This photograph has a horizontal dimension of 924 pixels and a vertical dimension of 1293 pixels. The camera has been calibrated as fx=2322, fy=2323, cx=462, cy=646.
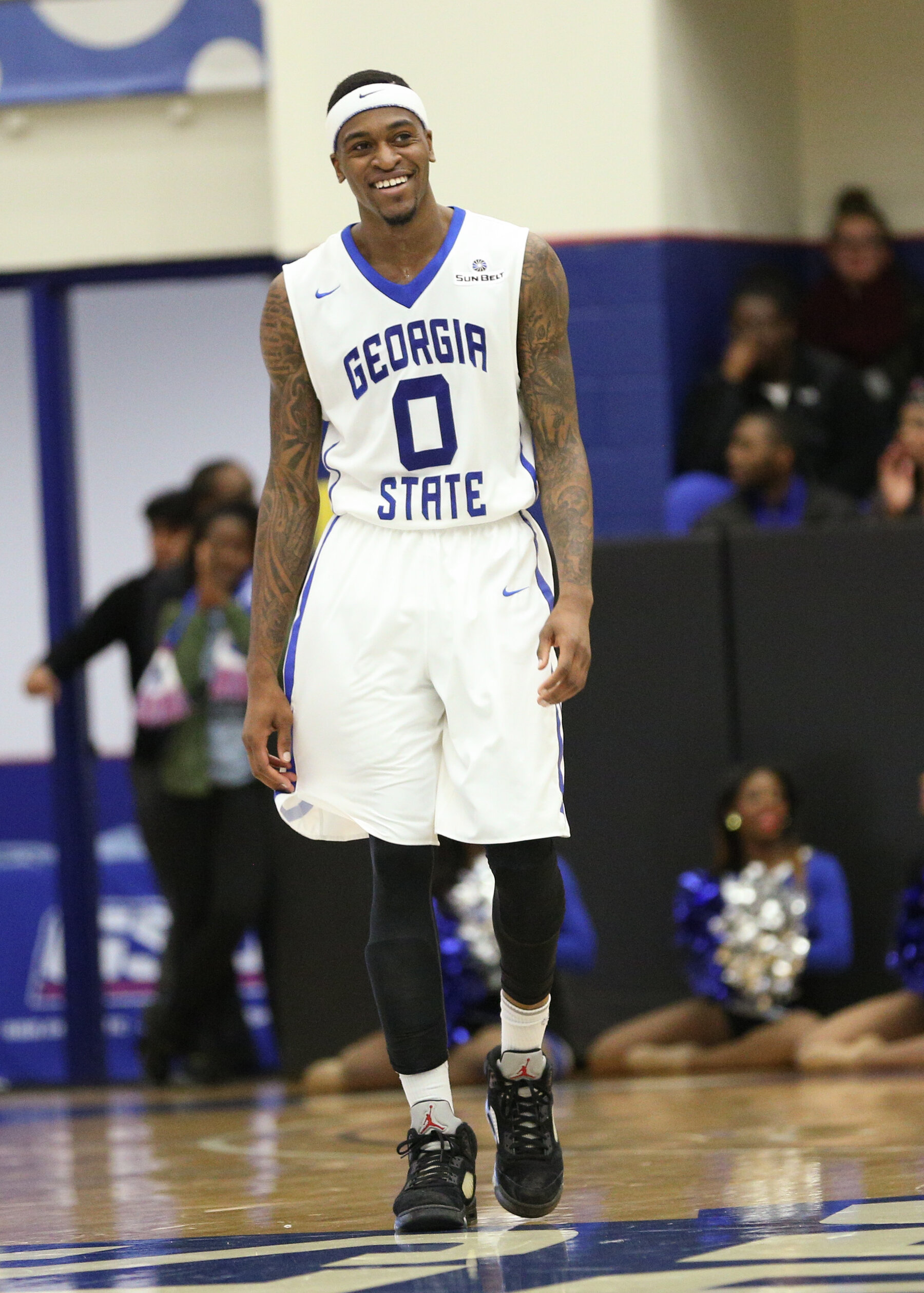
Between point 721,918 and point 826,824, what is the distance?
53cm

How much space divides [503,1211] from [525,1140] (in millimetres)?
205

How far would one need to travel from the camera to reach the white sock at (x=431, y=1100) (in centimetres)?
383

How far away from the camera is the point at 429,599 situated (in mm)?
3840

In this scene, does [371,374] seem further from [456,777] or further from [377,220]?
[456,777]

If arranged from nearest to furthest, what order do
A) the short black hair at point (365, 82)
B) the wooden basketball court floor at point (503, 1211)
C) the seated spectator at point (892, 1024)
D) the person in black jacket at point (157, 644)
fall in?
the wooden basketball court floor at point (503, 1211) < the short black hair at point (365, 82) < the seated spectator at point (892, 1024) < the person in black jacket at point (157, 644)

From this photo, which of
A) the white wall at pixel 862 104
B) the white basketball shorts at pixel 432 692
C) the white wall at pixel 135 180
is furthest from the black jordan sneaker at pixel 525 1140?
the white wall at pixel 862 104

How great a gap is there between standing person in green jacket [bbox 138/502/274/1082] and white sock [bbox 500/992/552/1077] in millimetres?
3953

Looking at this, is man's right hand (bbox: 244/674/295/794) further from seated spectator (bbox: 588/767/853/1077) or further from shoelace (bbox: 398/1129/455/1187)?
seated spectator (bbox: 588/767/853/1077)

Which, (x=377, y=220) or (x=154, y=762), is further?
(x=154, y=762)

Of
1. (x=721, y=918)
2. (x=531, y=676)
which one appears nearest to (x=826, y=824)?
(x=721, y=918)

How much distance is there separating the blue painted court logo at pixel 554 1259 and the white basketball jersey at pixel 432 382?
118 centimetres

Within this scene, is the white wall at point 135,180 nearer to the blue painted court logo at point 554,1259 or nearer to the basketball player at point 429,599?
the basketball player at point 429,599

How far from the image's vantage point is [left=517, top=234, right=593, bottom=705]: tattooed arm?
389cm

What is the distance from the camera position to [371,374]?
12.9ft
